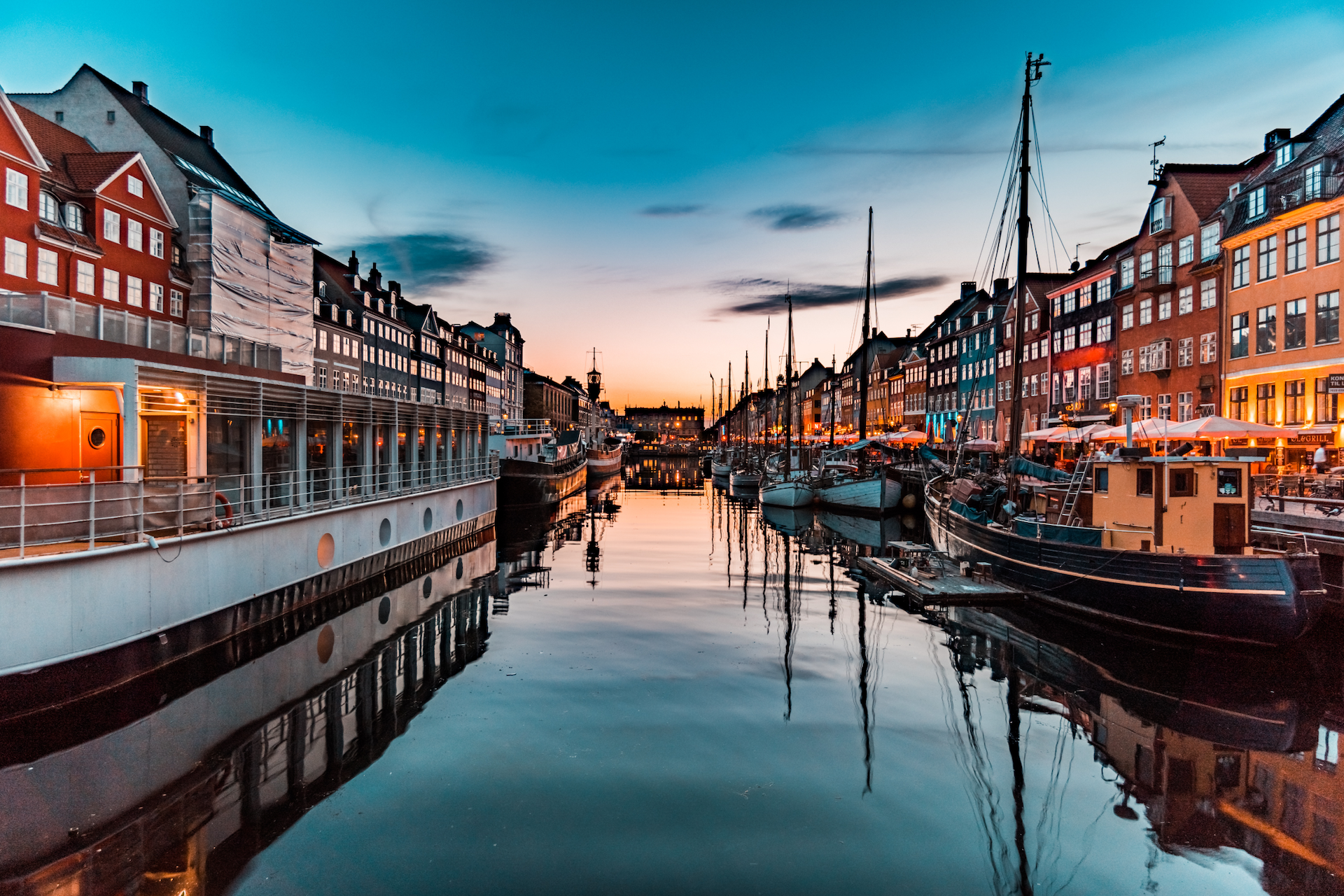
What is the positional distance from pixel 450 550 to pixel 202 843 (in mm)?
25107

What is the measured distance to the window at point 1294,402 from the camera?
32.3 metres

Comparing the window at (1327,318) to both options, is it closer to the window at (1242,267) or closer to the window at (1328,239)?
the window at (1328,239)

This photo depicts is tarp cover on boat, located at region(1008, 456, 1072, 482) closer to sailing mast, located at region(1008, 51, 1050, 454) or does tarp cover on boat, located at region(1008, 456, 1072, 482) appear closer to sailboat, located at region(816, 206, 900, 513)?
sailing mast, located at region(1008, 51, 1050, 454)

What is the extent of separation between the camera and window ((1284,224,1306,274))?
3250 cm

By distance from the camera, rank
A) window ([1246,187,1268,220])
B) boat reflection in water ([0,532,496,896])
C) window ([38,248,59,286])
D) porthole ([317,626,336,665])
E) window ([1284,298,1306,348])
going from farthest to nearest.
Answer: window ([1246,187,1268,220]) → window ([38,248,59,286]) → window ([1284,298,1306,348]) → porthole ([317,626,336,665]) → boat reflection in water ([0,532,496,896])

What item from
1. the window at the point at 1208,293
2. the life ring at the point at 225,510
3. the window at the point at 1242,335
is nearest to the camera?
the life ring at the point at 225,510

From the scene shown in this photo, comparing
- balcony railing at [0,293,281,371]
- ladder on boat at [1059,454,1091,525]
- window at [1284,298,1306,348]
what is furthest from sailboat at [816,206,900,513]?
balcony railing at [0,293,281,371]

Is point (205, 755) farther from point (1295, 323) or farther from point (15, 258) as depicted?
point (1295, 323)

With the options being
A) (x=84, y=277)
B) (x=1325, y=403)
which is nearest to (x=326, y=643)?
(x=84, y=277)

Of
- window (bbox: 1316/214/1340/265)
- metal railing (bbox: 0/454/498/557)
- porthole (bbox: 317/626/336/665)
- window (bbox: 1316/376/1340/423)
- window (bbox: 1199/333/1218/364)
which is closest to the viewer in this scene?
metal railing (bbox: 0/454/498/557)

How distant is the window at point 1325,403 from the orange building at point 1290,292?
1.4 inches

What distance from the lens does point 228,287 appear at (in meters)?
42.6

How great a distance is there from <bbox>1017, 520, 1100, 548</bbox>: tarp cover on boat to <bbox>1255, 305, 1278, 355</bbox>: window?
20378mm

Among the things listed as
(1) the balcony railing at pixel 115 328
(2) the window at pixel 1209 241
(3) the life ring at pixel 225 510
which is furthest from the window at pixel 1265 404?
(1) the balcony railing at pixel 115 328
